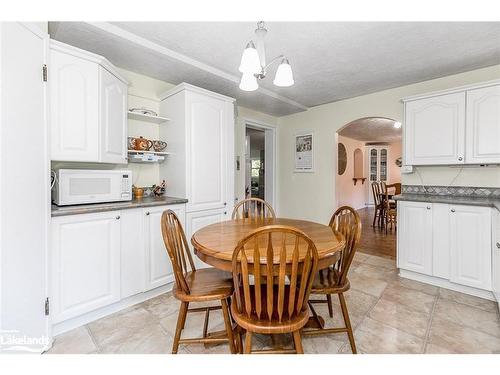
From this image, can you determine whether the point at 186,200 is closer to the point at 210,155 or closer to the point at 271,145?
the point at 210,155

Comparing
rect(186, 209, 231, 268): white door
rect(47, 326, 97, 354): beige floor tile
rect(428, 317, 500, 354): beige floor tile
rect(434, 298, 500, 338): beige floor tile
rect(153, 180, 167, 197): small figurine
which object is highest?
rect(153, 180, 167, 197): small figurine

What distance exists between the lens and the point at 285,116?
4422 mm

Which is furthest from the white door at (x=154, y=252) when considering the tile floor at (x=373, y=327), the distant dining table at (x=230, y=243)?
the distant dining table at (x=230, y=243)

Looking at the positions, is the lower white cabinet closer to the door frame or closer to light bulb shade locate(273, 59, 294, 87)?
light bulb shade locate(273, 59, 294, 87)

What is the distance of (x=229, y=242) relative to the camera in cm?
140

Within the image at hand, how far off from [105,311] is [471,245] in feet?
10.9

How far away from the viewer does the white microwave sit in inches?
69.9

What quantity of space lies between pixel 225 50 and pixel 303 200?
9.15 ft

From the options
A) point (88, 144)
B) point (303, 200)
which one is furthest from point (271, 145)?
point (88, 144)

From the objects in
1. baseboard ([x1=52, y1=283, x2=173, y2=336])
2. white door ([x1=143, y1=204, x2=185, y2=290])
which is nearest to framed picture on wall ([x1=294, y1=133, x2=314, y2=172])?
white door ([x1=143, y1=204, x2=185, y2=290])

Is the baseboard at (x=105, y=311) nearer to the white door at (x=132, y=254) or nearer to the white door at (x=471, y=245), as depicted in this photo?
the white door at (x=132, y=254)

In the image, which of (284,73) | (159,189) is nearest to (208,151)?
(159,189)

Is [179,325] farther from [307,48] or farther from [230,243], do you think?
[307,48]
